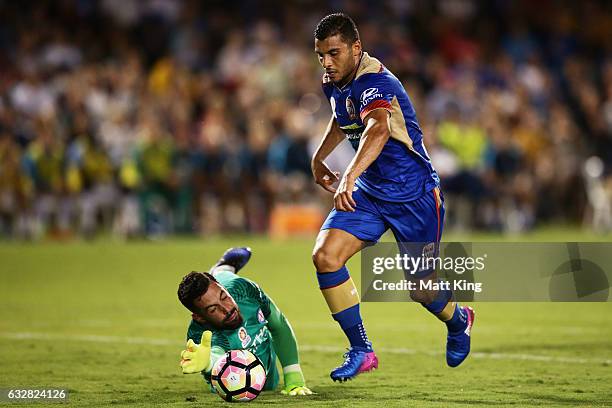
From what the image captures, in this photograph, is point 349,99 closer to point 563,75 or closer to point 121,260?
point 121,260

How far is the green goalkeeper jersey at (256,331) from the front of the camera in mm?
7656

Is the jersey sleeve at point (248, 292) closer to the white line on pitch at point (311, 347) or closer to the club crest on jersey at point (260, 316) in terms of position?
the club crest on jersey at point (260, 316)

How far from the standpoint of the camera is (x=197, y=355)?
705 cm

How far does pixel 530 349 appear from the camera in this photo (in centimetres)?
1013

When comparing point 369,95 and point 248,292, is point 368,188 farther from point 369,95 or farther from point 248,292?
point 248,292

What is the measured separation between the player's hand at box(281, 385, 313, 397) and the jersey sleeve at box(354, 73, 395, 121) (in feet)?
6.13

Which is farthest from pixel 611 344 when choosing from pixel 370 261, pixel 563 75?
pixel 563 75

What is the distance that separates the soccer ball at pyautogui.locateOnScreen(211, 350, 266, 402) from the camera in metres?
7.29

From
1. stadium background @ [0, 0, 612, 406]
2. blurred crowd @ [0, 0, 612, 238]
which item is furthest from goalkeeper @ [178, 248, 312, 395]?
blurred crowd @ [0, 0, 612, 238]

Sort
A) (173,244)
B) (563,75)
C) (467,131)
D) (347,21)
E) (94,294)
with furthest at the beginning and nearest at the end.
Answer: (563,75), (467,131), (173,244), (94,294), (347,21)

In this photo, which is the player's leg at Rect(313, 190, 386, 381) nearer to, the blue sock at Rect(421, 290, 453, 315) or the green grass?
the green grass

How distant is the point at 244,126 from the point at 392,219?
15688 millimetres

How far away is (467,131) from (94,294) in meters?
10.6

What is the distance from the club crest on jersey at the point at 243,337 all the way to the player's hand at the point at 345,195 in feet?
3.43
